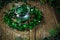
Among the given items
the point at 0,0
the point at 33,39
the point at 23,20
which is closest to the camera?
the point at 33,39

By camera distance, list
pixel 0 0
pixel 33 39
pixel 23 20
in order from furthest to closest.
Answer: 1. pixel 0 0
2. pixel 23 20
3. pixel 33 39

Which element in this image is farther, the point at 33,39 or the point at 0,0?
the point at 0,0

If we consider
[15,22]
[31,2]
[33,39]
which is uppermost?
[31,2]

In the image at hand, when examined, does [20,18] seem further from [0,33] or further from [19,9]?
[0,33]

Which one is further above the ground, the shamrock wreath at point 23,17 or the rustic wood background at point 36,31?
the shamrock wreath at point 23,17

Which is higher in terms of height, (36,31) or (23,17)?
(23,17)

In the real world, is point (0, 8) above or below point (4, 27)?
above

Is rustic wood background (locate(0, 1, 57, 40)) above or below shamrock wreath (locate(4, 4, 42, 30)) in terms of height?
below

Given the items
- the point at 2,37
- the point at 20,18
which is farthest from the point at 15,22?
the point at 2,37

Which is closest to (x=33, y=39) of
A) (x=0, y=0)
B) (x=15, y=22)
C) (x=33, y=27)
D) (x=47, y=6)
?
(x=33, y=27)
